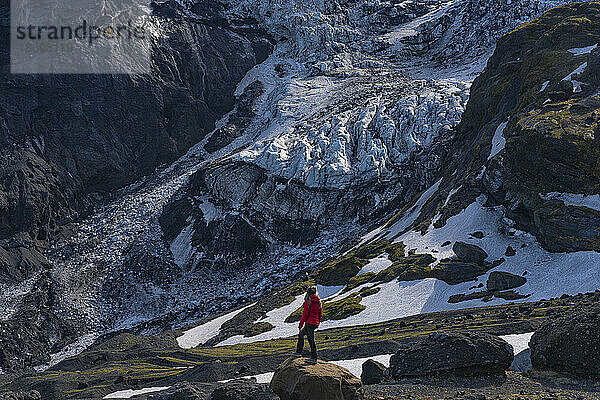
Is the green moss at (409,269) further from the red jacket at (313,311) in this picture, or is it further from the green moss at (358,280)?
the red jacket at (313,311)

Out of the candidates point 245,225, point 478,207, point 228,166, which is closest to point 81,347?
point 245,225

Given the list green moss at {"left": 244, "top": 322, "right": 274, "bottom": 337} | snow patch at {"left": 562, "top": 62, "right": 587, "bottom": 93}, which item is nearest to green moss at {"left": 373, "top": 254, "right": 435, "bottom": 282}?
green moss at {"left": 244, "top": 322, "right": 274, "bottom": 337}

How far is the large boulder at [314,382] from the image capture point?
49.8 feet

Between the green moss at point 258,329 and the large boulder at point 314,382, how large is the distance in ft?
127

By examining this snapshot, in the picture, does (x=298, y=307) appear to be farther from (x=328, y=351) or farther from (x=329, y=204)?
(x=329, y=204)

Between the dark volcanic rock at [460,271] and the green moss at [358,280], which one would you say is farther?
the green moss at [358,280]

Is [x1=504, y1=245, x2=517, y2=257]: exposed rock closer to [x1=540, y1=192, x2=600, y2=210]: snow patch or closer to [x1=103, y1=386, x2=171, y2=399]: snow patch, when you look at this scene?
[x1=540, y1=192, x2=600, y2=210]: snow patch

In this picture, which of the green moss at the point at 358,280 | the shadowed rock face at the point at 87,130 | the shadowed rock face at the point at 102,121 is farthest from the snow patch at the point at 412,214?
the shadowed rock face at the point at 102,121

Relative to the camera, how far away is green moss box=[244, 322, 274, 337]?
54.2m

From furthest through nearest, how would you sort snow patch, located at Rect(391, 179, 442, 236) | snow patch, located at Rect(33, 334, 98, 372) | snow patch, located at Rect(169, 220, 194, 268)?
1. snow patch, located at Rect(169, 220, 194, 268)
2. snow patch, located at Rect(391, 179, 442, 236)
3. snow patch, located at Rect(33, 334, 98, 372)

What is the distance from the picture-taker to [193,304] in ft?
254

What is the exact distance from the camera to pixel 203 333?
62.0m

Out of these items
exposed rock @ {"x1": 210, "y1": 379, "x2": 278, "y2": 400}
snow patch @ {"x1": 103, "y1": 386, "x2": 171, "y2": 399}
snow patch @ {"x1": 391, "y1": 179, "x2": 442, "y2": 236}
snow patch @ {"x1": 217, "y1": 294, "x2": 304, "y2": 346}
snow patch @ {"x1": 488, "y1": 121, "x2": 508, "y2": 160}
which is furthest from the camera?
snow patch @ {"x1": 391, "y1": 179, "x2": 442, "y2": 236}

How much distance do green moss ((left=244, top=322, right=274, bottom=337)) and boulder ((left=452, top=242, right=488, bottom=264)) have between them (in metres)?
22.4
